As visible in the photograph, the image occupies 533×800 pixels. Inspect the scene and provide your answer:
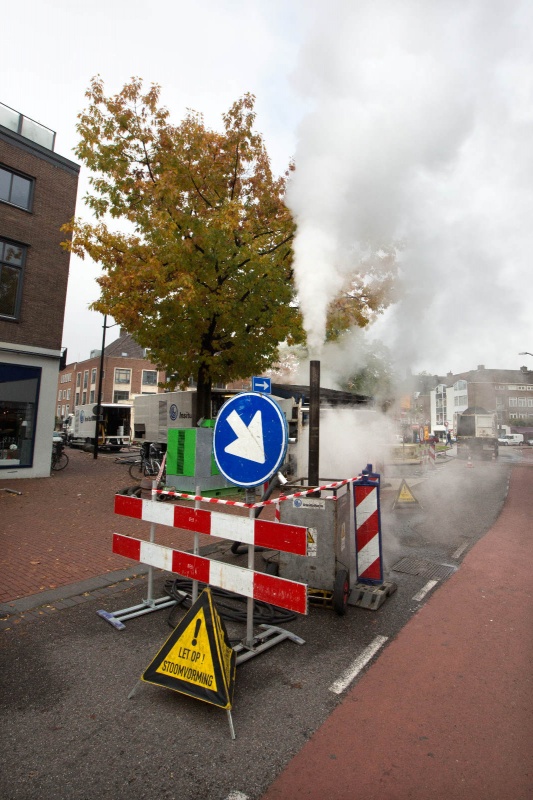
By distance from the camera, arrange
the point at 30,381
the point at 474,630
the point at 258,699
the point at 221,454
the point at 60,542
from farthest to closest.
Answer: the point at 30,381
the point at 60,542
the point at 474,630
the point at 221,454
the point at 258,699

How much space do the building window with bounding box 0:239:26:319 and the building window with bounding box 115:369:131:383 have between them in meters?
Result: 35.1

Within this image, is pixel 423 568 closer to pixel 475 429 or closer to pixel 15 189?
pixel 15 189

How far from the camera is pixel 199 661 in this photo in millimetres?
2615

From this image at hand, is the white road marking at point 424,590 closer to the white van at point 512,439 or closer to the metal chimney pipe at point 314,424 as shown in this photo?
the metal chimney pipe at point 314,424

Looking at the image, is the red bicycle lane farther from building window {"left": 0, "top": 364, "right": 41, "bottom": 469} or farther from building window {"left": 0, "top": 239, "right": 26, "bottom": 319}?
building window {"left": 0, "top": 239, "right": 26, "bottom": 319}

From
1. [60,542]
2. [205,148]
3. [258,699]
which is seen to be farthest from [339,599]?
[205,148]

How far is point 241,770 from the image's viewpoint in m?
2.14

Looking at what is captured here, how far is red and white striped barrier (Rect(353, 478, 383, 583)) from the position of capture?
467 centimetres

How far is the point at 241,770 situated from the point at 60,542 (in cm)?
496

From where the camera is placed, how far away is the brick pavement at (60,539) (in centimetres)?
467

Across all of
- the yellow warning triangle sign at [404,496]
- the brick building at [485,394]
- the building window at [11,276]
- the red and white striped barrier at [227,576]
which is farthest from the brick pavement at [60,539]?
the brick building at [485,394]

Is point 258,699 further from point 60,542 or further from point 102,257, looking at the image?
point 102,257

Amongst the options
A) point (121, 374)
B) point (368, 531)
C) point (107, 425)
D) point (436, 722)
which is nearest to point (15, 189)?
point (368, 531)

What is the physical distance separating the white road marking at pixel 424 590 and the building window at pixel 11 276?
12.4m
